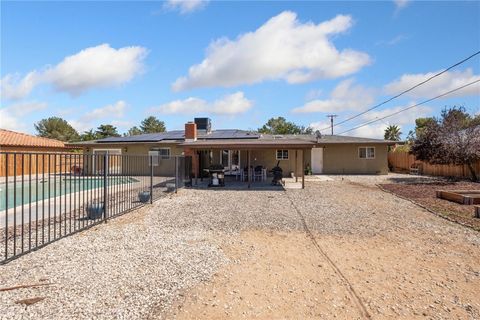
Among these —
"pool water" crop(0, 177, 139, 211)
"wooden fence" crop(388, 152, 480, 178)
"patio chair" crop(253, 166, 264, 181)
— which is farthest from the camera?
"wooden fence" crop(388, 152, 480, 178)

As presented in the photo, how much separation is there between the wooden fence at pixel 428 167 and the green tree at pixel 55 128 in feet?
170

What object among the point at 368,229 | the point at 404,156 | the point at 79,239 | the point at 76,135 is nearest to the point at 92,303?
the point at 79,239

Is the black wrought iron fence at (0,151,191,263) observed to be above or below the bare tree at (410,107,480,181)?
below

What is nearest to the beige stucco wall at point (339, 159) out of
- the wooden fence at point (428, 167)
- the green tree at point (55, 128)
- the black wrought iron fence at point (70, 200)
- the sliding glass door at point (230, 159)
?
the wooden fence at point (428, 167)

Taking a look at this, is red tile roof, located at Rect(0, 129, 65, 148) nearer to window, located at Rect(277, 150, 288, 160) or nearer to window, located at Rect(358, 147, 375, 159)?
window, located at Rect(277, 150, 288, 160)

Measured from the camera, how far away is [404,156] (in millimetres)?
29812

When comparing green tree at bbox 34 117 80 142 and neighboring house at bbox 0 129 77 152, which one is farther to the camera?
green tree at bbox 34 117 80 142

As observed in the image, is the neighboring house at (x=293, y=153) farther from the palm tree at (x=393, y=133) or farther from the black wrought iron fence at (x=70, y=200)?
the palm tree at (x=393, y=133)

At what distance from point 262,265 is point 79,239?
3794 mm

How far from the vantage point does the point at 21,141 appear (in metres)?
29.2

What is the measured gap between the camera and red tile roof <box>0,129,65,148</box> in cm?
2725

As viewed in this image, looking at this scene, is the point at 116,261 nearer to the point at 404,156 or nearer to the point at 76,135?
the point at 404,156

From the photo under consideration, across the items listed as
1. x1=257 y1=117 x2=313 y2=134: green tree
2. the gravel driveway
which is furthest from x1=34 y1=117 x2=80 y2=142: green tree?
the gravel driveway

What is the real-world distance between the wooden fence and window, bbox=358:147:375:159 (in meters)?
3.73
